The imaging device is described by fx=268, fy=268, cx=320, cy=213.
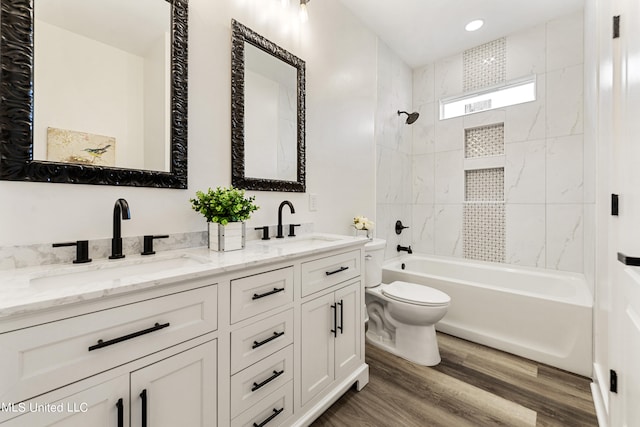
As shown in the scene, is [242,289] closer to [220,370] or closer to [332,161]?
[220,370]

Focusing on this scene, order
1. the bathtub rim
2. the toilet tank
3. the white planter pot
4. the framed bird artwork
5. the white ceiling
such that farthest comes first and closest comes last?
the white ceiling < the toilet tank < the bathtub rim < the white planter pot < the framed bird artwork

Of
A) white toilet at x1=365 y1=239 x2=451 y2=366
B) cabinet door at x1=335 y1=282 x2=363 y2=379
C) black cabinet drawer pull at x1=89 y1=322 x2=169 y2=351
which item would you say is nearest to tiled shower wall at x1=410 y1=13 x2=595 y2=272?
white toilet at x1=365 y1=239 x2=451 y2=366

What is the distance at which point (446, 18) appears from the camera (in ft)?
8.09

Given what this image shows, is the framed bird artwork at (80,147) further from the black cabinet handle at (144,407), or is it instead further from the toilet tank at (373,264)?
the toilet tank at (373,264)

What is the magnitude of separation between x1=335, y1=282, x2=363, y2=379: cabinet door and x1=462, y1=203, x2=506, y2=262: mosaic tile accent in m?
1.99

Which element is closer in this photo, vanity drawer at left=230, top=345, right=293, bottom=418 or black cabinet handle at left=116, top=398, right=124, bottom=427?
black cabinet handle at left=116, top=398, right=124, bottom=427

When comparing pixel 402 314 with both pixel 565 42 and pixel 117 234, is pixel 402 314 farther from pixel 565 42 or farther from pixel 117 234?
pixel 565 42

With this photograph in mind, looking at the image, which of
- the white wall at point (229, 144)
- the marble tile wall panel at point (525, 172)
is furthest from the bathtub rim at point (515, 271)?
the white wall at point (229, 144)

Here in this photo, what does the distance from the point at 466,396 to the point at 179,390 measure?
1.60 metres

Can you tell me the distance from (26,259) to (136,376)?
612mm

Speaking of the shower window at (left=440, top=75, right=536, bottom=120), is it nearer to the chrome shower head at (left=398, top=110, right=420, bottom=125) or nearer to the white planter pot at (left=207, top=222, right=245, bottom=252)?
the chrome shower head at (left=398, top=110, right=420, bottom=125)

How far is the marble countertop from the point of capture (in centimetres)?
62

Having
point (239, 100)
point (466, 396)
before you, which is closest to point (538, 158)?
point (466, 396)

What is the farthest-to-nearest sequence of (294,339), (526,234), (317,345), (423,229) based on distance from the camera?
(423,229) → (526,234) → (317,345) → (294,339)
